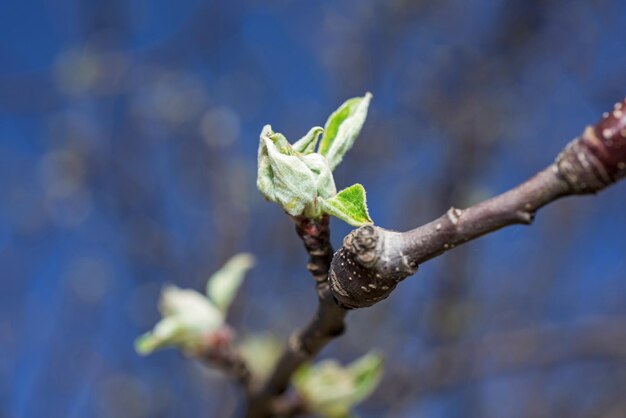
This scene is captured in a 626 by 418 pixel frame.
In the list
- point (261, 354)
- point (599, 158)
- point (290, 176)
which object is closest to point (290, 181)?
point (290, 176)

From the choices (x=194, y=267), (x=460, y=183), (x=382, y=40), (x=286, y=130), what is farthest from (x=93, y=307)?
(x=460, y=183)

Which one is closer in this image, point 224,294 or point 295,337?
point 295,337

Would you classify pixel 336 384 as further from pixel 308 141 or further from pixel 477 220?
pixel 477 220

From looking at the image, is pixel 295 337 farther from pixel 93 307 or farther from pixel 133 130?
pixel 93 307

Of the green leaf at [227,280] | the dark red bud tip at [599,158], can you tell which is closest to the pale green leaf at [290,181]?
the dark red bud tip at [599,158]

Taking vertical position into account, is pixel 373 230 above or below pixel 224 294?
below

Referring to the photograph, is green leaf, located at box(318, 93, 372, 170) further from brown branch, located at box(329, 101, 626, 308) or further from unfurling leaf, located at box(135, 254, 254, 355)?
unfurling leaf, located at box(135, 254, 254, 355)
